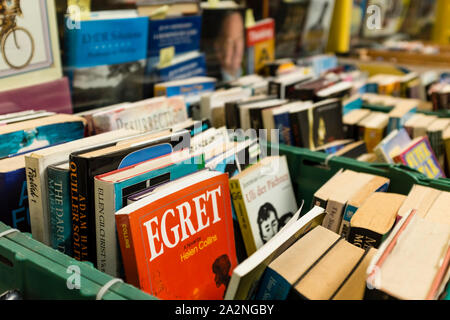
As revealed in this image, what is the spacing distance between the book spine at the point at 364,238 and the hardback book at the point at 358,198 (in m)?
0.07

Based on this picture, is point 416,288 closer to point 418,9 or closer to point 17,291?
point 17,291

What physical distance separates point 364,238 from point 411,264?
27 cm

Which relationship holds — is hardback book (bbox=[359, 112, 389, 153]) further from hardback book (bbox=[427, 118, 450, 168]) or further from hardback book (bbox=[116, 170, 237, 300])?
hardback book (bbox=[116, 170, 237, 300])

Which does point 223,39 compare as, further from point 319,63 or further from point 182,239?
point 182,239

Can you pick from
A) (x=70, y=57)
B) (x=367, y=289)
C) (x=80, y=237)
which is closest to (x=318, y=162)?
(x=367, y=289)

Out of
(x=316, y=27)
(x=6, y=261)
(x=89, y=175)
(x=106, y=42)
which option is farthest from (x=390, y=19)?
(x=6, y=261)

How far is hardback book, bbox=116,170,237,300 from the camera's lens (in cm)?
93

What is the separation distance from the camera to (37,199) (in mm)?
1021

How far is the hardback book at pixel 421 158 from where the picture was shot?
1512 millimetres

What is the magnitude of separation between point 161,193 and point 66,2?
0.92m

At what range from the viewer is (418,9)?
5.20 metres

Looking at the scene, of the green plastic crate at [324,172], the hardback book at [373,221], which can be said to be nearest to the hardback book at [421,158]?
the green plastic crate at [324,172]
